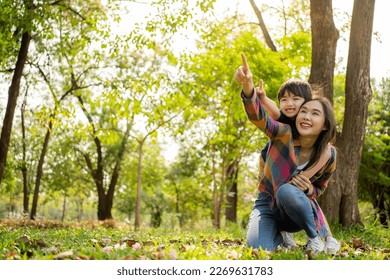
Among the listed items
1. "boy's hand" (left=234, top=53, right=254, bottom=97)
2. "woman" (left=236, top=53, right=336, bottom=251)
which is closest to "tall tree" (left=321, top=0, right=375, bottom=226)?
"woman" (left=236, top=53, right=336, bottom=251)

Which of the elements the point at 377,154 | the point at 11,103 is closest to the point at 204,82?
the point at 11,103

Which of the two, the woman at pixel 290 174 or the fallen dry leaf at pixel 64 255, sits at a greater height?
the woman at pixel 290 174

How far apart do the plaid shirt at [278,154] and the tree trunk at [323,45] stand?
4251 millimetres

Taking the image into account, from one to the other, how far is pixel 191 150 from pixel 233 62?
14294 mm

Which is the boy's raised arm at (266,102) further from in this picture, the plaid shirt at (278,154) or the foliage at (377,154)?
the foliage at (377,154)

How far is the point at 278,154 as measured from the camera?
4.15 metres

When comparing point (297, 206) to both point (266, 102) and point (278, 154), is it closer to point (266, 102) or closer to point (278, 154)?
point (278, 154)

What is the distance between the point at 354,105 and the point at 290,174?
14.4 ft

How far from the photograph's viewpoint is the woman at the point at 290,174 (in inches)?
154

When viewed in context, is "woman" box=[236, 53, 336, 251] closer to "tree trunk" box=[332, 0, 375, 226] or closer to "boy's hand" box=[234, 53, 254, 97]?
"boy's hand" box=[234, 53, 254, 97]

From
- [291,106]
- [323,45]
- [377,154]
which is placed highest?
[323,45]

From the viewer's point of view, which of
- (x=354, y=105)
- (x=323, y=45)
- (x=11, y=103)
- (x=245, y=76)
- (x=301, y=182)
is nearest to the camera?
(x=245, y=76)

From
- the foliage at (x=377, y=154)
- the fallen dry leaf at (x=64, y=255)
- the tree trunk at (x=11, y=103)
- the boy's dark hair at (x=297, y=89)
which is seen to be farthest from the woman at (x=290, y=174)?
the foliage at (x=377, y=154)

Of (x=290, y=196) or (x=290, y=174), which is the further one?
(x=290, y=174)
